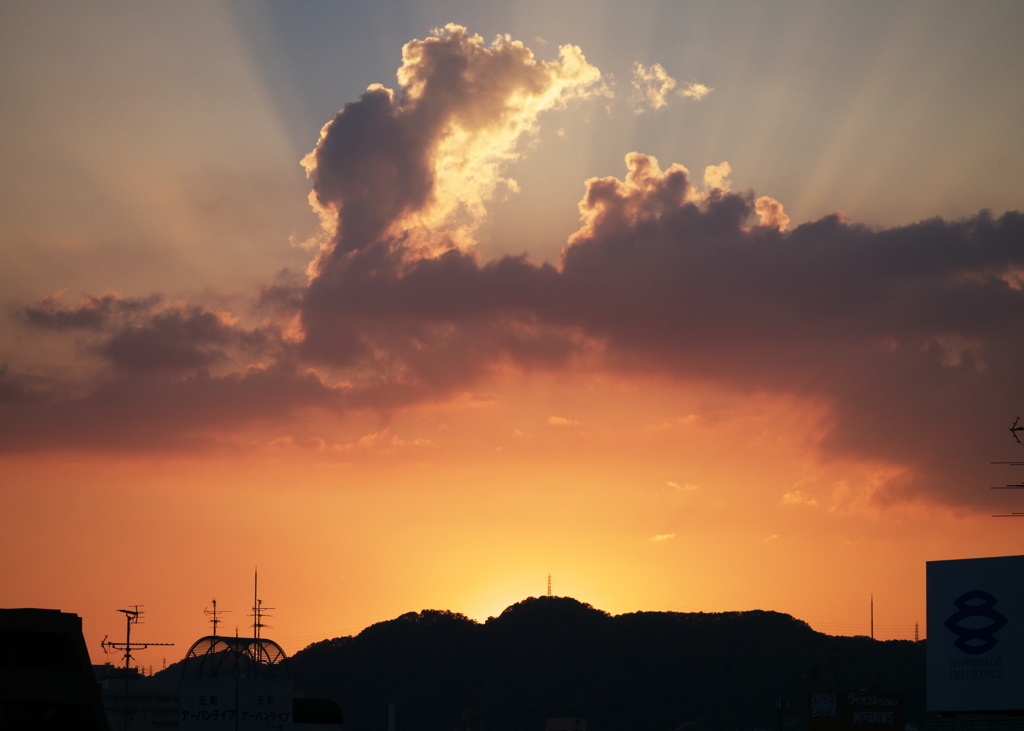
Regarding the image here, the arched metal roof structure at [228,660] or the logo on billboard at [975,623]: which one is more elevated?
the logo on billboard at [975,623]

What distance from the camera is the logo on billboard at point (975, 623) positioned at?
8675cm

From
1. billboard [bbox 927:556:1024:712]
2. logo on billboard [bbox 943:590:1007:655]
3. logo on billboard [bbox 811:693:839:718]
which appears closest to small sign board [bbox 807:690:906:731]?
logo on billboard [bbox 811:693:839:718]

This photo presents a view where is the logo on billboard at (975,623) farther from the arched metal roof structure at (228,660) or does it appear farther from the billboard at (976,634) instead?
the arched metal roof structure at (228,660)

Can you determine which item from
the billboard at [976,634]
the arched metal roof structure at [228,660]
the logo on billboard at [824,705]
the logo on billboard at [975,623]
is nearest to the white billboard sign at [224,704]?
the arched metal roof structure at [228,660]

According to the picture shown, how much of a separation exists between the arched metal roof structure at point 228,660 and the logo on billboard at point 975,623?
53211 millimetres

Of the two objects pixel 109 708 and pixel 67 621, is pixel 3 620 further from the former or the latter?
pixel 109 708

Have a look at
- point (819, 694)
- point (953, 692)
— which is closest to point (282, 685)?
point (953, 692)

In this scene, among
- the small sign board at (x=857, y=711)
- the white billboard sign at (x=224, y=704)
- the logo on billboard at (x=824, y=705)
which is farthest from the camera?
the logo on billboard at (x=824, y=705)

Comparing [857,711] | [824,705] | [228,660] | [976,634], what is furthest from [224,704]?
[857,711]

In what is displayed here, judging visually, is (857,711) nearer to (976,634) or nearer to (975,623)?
(976,634)

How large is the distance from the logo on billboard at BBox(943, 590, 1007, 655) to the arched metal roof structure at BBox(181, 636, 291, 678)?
5321 centimetres

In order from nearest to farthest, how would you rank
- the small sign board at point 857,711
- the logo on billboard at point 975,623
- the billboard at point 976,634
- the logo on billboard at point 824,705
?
the billboard at point 976,634 < the logo on billboard at point 975,623 < the small sign board at point 857,711 < the logo on billboard at point 824,705

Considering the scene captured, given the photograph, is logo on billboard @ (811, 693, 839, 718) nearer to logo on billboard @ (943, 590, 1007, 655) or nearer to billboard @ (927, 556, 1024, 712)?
billboard @ (927, 556, 1024, 712)

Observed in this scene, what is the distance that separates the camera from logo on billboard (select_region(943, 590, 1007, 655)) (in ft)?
285
